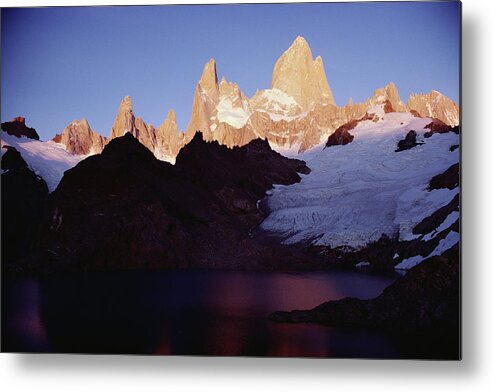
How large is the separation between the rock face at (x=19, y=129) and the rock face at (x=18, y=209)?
14cm

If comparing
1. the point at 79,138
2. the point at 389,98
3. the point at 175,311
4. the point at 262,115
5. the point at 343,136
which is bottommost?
the point at 175,311

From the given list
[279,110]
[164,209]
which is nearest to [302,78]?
[279,110]

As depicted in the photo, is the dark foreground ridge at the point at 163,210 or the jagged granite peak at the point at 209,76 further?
the dark foreground ridge at the point at 163,210

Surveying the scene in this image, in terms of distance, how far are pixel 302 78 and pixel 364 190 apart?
3.52 ft

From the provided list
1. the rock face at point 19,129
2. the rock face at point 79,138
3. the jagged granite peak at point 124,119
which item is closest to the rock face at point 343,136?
the jagged granite peak at point 124,119

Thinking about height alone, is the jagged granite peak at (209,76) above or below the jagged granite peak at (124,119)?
above

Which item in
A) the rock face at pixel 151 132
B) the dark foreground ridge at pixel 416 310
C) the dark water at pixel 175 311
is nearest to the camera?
the dark foreground ridge at pixel 416 310

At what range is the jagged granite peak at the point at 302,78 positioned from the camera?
260 inches

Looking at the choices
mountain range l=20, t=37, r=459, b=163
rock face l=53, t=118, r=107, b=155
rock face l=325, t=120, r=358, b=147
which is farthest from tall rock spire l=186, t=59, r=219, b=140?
rock face l=325, t=120, r=358, b=147

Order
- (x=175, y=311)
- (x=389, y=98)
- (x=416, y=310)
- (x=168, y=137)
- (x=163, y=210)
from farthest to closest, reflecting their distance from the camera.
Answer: (x=163, y=210), (x=168, y=137), (x=175, y=311), (x=389, y=98), (x=416, y=310)

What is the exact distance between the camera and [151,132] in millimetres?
6875

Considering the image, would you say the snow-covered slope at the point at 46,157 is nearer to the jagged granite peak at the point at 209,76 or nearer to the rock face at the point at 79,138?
the rock face at the point at 79,138

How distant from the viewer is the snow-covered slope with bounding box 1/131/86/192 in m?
6.85

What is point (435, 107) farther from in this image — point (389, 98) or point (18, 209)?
point (18, 209)
